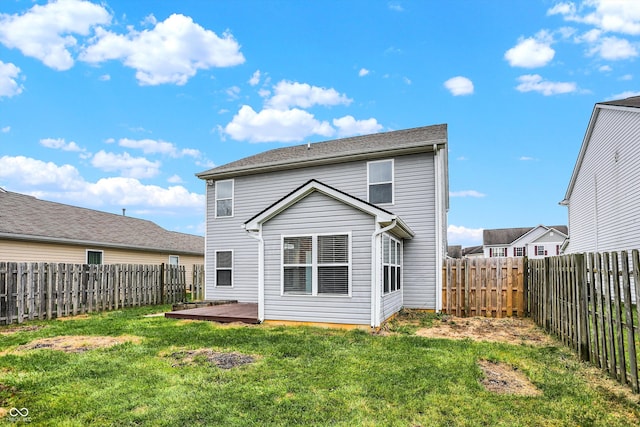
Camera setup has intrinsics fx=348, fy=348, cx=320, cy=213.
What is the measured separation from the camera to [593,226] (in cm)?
1666

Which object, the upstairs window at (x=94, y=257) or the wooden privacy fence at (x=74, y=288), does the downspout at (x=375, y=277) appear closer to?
the wooden privacy fence at (x=74, y=288)

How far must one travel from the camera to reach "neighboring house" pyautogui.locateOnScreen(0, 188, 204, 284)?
13.4 m

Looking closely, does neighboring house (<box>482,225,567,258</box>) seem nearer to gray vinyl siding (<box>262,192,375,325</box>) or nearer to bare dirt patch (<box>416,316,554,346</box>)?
bare dirt patch (<box>416,316,554,346</box>)

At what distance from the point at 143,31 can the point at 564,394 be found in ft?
51.0

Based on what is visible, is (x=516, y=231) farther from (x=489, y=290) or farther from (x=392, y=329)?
(x=392, y=329)

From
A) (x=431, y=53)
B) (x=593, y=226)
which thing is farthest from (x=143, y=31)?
(x=593, y=226)

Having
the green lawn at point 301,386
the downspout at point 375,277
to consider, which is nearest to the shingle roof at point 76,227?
the green lawn at point 301,386

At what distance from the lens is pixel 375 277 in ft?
26.4

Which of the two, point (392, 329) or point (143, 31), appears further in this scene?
point (143, 31)

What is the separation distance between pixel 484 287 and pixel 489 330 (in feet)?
8.85

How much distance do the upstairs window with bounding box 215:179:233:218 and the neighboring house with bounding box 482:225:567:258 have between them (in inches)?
1418

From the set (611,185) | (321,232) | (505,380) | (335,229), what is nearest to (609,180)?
(611,185)

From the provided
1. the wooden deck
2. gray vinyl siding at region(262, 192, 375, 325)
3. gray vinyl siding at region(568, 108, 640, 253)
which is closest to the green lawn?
gray vinyl siding at region(262, 192, 375, 325)

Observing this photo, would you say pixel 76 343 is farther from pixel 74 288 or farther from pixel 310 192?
pixel 310 192
